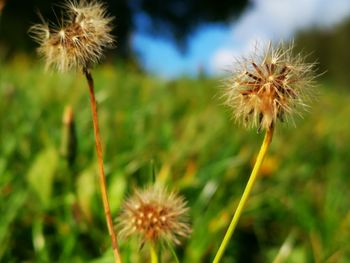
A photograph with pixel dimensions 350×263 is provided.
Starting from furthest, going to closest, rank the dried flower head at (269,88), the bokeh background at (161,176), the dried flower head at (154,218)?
the bokeh background at (161,176) < the dried flower head at (154,218) < the dried flower head at (269,88)

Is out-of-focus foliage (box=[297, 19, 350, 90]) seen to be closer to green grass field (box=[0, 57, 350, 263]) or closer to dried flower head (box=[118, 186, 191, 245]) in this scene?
green grass field (box=[0, 57, 350, 263])

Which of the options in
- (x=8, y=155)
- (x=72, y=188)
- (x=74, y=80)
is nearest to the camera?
(x=72, y=188)

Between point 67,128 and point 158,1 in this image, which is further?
point 158,1

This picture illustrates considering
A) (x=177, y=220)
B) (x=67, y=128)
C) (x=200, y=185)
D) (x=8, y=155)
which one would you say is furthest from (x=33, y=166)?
(x=177, y=220)

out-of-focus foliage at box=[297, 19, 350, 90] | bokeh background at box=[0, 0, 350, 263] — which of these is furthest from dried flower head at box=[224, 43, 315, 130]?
out-of-focus foliage at box=[297, 19, 350, 90]

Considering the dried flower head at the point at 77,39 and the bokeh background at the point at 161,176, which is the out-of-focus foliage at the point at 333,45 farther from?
the dried flower head at the point at 77,39

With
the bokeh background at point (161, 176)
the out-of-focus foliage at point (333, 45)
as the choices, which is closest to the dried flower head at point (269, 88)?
the bokeh background at point (161, 176)

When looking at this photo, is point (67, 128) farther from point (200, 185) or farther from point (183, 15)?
point (183, 15)

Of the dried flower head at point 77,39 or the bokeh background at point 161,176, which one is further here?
the bokeh background at point 161,176
